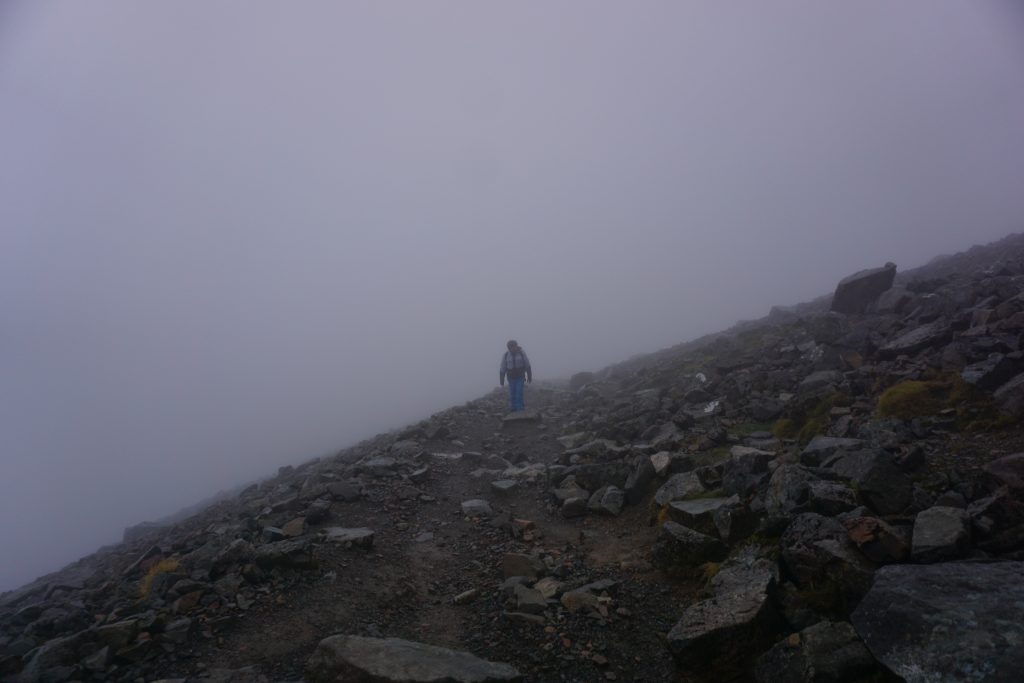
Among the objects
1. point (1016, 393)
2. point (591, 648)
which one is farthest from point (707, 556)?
point (1016, 393)

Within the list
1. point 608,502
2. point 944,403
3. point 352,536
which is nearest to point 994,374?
point 944,403

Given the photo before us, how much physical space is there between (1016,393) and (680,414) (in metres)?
7.27

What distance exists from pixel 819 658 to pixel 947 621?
1.19 meters

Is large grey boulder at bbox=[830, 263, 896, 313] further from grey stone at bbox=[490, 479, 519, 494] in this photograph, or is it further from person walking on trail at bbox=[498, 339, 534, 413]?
grey stone at bbox=[490, 479, 519, 494]

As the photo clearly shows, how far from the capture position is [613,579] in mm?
8211

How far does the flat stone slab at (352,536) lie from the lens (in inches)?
391

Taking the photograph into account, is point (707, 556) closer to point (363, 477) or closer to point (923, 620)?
point (923, 620)

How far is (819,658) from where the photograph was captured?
5.17m

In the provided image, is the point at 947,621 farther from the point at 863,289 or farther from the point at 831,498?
the point at 863,289

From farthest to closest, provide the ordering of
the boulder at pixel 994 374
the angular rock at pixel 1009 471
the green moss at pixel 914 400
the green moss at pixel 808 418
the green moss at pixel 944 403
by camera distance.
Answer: the green moss at pixel 808 418 < the green moss at pixel 914 400 < the boulder at pixel 994 374 < the green moss at pixel 944 403 < the angular rock at pixel 1009 471

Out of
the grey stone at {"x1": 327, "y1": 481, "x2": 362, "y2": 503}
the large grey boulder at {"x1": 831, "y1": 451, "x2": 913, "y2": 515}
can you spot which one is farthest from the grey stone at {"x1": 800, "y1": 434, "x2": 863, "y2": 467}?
the grey stone at {"x1": 327, "y1": 481, "x2": 362, "y2": 503}

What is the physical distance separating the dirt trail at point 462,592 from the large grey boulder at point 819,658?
1.25 metres

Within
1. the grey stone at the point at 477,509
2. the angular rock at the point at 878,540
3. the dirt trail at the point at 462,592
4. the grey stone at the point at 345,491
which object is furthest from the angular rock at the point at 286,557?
the angular rock at the point at 878,540

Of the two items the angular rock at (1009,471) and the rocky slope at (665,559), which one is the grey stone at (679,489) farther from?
the angular rock at (1009,471)
